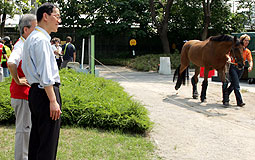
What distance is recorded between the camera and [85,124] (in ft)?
20.7

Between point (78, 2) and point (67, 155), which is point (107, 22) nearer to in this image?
point (78, 2)

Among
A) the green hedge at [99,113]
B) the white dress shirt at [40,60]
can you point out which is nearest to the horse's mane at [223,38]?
the green hedge at [99,113]

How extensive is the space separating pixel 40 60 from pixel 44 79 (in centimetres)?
19

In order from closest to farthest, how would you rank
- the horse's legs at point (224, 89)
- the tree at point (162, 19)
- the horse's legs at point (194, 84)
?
the horse's legs at point (224, 89) < the horse's legs at point (194, 84) < the tree at point (162, 19)

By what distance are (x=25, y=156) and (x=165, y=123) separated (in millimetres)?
3555

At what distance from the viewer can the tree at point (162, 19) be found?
78.1 feet

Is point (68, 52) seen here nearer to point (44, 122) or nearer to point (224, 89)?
point (224, 89)

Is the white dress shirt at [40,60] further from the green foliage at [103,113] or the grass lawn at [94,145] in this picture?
the green foliage at [103,113]

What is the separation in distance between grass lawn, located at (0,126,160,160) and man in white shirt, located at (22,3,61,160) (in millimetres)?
1423

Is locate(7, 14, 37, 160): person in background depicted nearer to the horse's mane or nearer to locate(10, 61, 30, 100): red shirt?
locate(10, 61, 30, 100): red shirt

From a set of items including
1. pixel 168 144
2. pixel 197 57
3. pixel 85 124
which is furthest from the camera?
pixel 197 57

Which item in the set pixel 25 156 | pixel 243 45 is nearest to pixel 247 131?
pixel 243 45

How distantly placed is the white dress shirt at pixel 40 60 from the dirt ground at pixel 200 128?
7.95 feet

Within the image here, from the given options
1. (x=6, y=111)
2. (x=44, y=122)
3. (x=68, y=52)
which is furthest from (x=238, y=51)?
(x=68, y=52)
